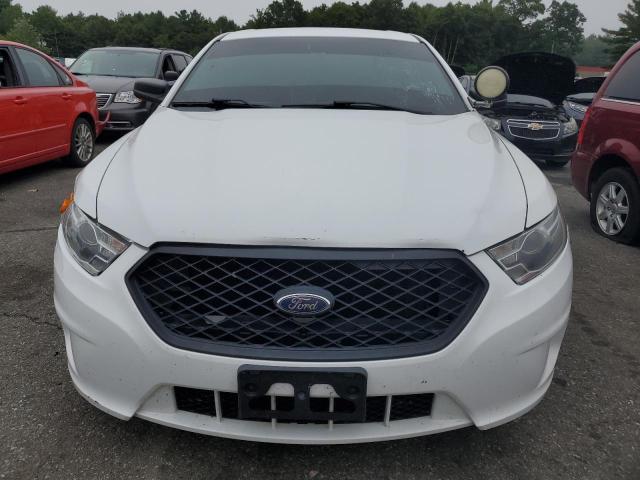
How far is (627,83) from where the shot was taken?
181 inches

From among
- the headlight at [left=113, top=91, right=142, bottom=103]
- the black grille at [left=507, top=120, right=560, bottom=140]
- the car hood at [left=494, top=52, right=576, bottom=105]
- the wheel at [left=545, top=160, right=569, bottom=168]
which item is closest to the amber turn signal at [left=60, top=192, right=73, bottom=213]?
the headlight at [left=113, top=91, right=142, bottom=103]

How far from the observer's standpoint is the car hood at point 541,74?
824 centimetres

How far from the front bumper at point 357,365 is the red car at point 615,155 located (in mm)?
3267

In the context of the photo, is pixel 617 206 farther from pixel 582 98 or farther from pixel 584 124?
pixel 582 98

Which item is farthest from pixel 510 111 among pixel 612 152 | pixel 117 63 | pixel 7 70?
pixel 7 70

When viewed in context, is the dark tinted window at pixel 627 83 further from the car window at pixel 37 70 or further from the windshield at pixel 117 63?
the windshield at pixel 117 63

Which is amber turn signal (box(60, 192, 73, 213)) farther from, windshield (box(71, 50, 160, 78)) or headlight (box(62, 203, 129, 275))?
windshield (box(71, 50, 160, 78))

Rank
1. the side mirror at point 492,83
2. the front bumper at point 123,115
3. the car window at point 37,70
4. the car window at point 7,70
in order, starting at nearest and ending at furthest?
the side mirror at point 492,83 → the car window at point 7,70 → the car window at point 37,70 → the front bumper at point 123,115

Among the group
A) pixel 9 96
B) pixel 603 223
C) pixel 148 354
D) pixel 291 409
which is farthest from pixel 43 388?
pixel 603 223

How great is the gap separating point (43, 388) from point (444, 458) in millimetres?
1651

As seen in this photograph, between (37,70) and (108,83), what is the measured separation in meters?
2.70

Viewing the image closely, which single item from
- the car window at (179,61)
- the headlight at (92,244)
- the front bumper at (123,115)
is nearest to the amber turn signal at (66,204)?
the headlight at (92,244)

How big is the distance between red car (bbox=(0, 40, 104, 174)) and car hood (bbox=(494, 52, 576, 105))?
238 inches

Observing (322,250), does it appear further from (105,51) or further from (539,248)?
(105,51)
